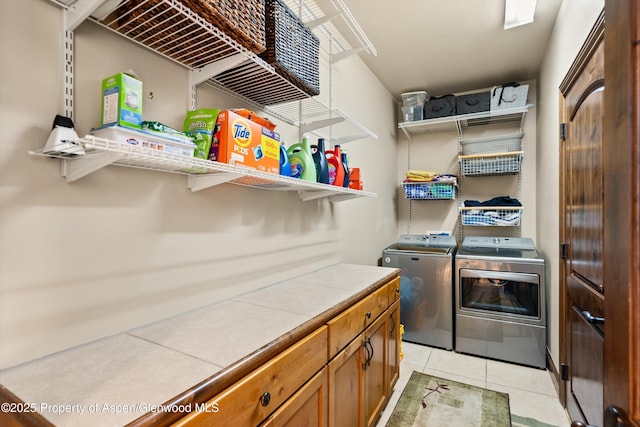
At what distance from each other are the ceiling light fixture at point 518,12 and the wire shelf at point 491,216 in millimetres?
1634

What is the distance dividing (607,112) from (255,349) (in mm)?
982

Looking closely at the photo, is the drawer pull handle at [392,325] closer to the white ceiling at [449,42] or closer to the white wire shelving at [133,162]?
the white wire shelving at [133,162]

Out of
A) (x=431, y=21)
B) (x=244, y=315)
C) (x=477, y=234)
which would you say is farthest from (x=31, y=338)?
(x=477, y=234)

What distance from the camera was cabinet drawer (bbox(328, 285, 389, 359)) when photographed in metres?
1.28

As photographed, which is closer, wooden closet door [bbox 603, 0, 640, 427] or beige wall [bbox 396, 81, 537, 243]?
wooden closet door [bbox 603, 0, 640, 427]

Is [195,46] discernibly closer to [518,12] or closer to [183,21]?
[183,21]

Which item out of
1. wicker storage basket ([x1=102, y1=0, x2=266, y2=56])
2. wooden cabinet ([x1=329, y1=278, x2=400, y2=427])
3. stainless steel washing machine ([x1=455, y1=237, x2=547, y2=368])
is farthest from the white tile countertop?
stainless steel washing machine ([x1=455, y1=237, x2=547, y2=368])

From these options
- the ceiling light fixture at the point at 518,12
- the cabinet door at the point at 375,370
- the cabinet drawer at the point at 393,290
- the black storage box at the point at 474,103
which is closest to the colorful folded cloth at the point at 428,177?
the black storage box at the point at 474,103

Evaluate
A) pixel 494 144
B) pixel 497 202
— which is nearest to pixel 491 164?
pixel 494 144

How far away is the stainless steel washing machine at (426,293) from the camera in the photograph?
2922 millimetres

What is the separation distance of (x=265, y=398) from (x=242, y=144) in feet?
2.86

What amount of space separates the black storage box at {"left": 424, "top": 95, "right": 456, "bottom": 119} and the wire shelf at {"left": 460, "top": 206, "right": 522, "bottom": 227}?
3.42 feet

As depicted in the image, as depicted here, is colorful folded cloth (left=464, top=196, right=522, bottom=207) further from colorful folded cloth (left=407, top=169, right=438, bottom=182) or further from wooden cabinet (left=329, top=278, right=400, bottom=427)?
wooden cabinet (left=329, top=278, right=400, bottom=427)

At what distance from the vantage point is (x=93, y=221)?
97cm
